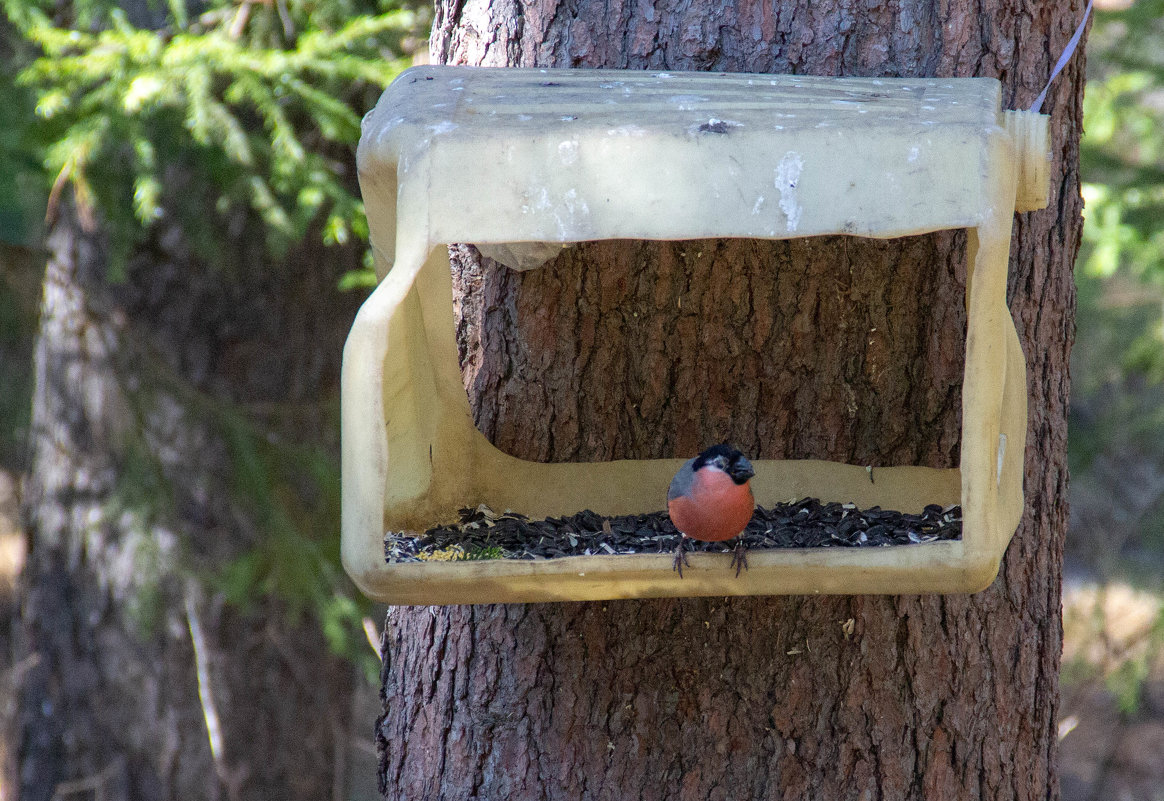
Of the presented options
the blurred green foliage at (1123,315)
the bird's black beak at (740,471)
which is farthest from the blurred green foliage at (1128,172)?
the bird's black beak at (740,471)

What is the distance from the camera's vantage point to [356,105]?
4.81 m

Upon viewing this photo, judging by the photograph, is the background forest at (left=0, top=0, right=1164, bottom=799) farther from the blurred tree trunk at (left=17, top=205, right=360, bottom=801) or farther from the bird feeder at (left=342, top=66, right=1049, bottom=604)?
the bird feeder at (left=342, top=66, right=1049, bottom=604)

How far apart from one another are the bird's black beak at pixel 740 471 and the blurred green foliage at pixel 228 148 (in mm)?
1921

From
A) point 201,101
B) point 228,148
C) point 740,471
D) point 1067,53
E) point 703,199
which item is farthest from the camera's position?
point 228,148

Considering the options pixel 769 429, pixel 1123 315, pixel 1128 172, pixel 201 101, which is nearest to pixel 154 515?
pixel 201 101

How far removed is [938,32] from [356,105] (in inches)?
117

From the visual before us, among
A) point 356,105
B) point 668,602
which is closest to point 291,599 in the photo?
point 356,105

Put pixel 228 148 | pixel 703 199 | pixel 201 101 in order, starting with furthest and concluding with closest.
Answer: pixel 228 148 → pixel 201 101 → pixel 703 199

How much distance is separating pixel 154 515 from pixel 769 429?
11.1 ft

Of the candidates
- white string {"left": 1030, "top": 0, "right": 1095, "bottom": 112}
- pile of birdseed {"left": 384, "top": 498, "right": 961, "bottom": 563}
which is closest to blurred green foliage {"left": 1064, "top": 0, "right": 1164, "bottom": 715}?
white string {"left": 1030, "top": 0, "right": 1095, "bottom": 112}

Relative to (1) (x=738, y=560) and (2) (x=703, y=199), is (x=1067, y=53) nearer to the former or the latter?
(2) (x=703, y=199)

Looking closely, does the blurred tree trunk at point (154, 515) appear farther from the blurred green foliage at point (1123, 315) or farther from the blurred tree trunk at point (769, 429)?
the blurred green foliage at point (1123, 315)

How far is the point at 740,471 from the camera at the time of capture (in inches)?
89.4

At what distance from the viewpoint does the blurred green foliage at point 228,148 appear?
149 inches
